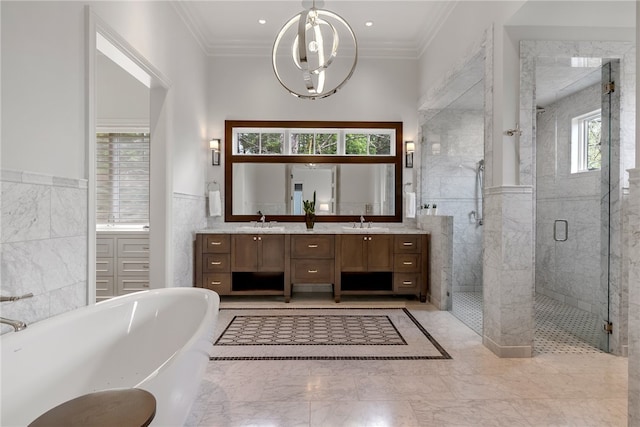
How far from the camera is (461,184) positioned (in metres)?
4.72

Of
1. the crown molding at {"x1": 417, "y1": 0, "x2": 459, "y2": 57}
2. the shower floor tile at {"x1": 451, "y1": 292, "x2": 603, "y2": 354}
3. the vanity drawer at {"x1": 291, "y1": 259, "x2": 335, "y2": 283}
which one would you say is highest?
the crown molding at {"x1": 417, "y1": 0, "x2": 459, "y2": 57}

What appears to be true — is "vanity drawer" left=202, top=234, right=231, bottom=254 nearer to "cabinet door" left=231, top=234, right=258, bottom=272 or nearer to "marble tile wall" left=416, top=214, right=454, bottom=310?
"cabinet door" left=231, top=234, right=258, bottom=272

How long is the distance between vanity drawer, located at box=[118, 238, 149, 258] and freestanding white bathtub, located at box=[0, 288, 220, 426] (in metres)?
1.95

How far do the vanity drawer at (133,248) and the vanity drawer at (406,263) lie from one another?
109 inches

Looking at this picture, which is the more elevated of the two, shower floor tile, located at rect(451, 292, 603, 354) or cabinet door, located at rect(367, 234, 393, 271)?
cabinet door, located at rect(367, 234, 393, 271)

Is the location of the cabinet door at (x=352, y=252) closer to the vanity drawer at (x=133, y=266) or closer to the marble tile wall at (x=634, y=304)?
the vanity drawer at (x=133, y=266)

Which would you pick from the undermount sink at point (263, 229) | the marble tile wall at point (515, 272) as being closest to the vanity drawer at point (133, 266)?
the undermount sink at point (263, 229)

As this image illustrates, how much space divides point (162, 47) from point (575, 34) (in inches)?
129

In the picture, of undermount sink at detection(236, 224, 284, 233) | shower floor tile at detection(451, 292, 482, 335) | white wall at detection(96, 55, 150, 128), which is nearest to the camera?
shower floor tile at detection(451, 292, 482, 335)

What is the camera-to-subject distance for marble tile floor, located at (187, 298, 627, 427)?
5.99 feet

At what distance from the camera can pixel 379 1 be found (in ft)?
11.8

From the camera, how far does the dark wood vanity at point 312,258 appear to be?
407 centimetres

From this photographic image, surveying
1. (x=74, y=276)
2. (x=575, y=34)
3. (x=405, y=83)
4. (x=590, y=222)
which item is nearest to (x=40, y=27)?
(x=74, y=276)

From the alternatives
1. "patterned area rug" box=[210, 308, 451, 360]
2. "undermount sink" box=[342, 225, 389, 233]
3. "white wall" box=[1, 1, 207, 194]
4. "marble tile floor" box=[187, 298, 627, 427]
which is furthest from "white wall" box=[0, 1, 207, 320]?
"undermount sink" box=[342, 225, 389, 233]
